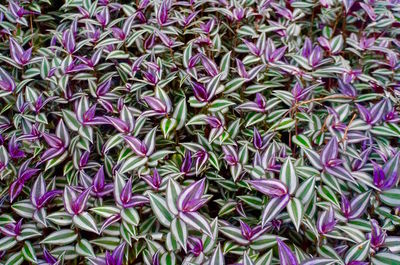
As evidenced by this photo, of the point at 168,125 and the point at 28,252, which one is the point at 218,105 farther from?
the point at 28,252

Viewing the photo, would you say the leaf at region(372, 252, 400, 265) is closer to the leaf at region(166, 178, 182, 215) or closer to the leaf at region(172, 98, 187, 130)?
the leaf at region(166, 178, 182, 215)

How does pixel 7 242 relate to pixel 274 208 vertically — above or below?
below

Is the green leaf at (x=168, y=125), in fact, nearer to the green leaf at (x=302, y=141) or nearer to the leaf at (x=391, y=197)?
the green leaf at (x=302, y=141)

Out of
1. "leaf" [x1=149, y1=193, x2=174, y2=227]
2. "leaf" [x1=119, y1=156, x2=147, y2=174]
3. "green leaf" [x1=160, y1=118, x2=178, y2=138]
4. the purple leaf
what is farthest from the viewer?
"green leaf" [x1=160, y1=118, x2=178, y2=138]

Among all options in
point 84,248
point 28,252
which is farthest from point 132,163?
point 28,252

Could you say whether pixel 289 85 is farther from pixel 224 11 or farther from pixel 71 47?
pixel 71 47

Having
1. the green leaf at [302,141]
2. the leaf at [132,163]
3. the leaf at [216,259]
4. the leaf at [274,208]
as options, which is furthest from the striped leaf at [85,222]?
the green leaf at [302,141]

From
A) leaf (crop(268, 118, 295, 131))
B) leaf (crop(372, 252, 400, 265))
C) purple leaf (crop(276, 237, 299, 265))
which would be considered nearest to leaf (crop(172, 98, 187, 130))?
leaf (crop(268, 118, 295, 131))

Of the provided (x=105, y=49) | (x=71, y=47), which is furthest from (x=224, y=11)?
(x=71, y=47)
